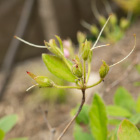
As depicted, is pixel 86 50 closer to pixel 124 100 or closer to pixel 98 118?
pixel 98 118

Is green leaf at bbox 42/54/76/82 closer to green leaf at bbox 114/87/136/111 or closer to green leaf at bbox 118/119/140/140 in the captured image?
green leaf at bbox 118/119/140/140

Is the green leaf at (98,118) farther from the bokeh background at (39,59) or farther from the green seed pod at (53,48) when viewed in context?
the bokeh background at (39,59)

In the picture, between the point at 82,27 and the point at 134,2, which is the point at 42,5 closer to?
the point at 82,27

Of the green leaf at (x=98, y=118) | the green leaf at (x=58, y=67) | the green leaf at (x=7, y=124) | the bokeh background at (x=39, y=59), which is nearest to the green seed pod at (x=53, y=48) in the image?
the green leaf at (x=58, y=67)

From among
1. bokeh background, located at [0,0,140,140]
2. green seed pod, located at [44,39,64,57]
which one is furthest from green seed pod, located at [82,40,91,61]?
bokeh background, located at [0,0,140,140]

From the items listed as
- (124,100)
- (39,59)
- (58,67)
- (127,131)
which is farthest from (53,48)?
(39,59)

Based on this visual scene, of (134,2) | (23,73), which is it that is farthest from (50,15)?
(134,2)

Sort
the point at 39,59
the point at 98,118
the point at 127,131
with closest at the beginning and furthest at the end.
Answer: the point at 127,131
the point at 98,118
the point at 39,59

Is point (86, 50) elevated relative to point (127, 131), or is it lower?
elevated
